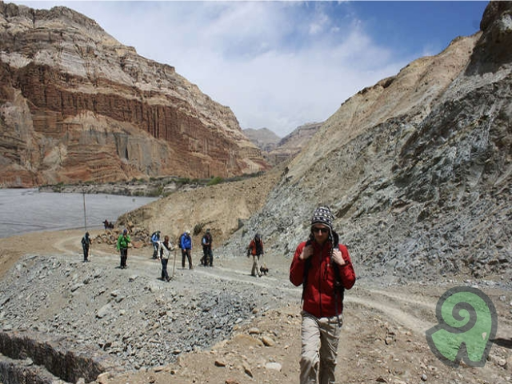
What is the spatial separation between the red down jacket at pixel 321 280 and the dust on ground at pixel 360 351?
1.85 metres

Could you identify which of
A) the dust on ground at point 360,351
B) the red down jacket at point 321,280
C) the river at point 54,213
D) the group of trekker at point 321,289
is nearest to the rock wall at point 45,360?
the dust on ground at point 360,351

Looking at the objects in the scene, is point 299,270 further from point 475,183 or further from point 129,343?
point 475,183

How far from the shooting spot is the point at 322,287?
3957 millimetres

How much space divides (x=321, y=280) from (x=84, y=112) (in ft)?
355

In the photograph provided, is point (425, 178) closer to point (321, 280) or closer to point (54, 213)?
point (321, 280)

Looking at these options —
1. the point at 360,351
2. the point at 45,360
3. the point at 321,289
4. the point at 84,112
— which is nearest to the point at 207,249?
the point at 45,360

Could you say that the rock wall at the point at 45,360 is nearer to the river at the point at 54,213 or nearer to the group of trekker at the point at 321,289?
the group of trekker at the point at 321,289

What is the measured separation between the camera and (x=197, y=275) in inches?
551

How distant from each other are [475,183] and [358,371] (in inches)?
368

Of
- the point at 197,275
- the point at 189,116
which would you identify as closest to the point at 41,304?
the point at 197,275

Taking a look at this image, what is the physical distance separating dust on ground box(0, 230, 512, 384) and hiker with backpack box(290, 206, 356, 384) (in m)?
1.63

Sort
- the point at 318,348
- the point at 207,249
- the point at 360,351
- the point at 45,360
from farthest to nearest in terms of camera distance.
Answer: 1. the point at 207,249
2. the point at 45,360
3. the point at 360,351
4. the point at 318,348

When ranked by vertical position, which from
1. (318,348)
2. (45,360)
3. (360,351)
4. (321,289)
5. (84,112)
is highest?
(84,112)

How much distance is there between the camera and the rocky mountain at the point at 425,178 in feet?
36.2
